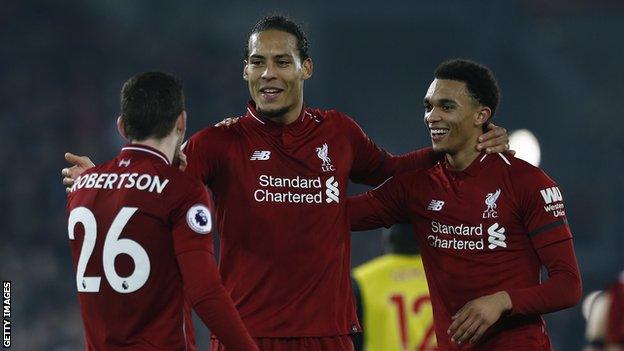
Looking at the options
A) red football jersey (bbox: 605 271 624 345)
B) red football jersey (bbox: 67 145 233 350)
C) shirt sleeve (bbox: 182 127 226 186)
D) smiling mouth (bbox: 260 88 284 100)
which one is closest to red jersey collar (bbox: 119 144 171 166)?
red football jersey (bbox: 67 145 233 350)

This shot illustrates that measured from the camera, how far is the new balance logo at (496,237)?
4.66 metres

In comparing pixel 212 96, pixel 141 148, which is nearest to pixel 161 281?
pixel 141 148

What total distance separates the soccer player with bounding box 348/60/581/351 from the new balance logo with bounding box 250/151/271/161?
524mm

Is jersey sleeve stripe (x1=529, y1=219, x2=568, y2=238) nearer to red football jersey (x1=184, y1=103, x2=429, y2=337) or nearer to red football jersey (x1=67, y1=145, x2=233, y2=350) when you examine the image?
red football jersey (x1=184, y1=103, x2=429, y2=337)

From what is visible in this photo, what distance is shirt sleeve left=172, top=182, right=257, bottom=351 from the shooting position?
3836 mm

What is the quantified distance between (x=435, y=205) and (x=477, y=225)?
229 millimetres

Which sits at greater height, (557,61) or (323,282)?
(557,61)

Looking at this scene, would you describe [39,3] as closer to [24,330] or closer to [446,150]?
[24,330]

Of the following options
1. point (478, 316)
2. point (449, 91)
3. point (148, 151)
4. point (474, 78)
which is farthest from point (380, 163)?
point (148, 151)

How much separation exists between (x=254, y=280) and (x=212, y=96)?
11095 millimetres

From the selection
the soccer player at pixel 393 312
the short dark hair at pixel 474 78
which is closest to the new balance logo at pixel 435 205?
the short dark hair at pixel 474 78

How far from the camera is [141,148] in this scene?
4062mm

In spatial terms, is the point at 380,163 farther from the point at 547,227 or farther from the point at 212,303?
the point at 212,303

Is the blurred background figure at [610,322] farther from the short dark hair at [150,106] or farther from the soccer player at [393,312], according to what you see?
the short dark hair at [150,106]
